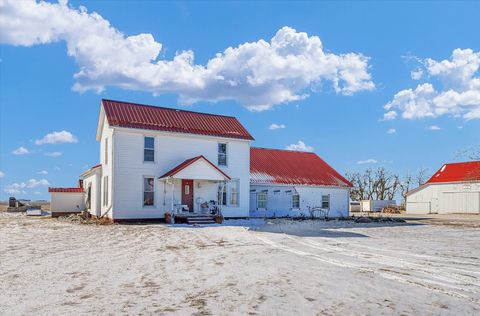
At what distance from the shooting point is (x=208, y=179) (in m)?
25.8

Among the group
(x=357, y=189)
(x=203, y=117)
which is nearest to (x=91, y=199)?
(x=203, y=117)

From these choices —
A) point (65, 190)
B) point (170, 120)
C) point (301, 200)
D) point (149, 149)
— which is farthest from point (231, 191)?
point (65, 190)

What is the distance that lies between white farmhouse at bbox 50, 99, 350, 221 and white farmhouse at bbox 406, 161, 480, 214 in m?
27.5

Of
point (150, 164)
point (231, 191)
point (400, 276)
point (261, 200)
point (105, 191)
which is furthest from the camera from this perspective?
point (261, 200)

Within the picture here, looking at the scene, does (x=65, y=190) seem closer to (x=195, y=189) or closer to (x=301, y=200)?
(x=195, y=189)

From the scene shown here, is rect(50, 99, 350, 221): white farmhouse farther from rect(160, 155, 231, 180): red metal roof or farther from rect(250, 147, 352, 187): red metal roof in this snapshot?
rect(250, 147, 352, 187): red metal roof

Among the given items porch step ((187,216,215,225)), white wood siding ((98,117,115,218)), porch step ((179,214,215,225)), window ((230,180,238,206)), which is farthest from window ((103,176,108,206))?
window ((230,180,238,206))

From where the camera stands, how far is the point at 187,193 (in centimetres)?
2672

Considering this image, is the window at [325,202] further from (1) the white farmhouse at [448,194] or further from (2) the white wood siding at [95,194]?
(1) the white farmhouse at [448,194]

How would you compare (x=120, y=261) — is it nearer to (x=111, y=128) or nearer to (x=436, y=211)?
(x=111, y=128)

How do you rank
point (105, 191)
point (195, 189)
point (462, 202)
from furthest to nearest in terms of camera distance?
point (462, 202) → point (105, 191) → point (195, 189)

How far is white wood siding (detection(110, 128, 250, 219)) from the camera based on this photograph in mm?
24766

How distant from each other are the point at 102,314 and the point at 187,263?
477cm

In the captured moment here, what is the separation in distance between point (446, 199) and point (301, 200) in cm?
2452
